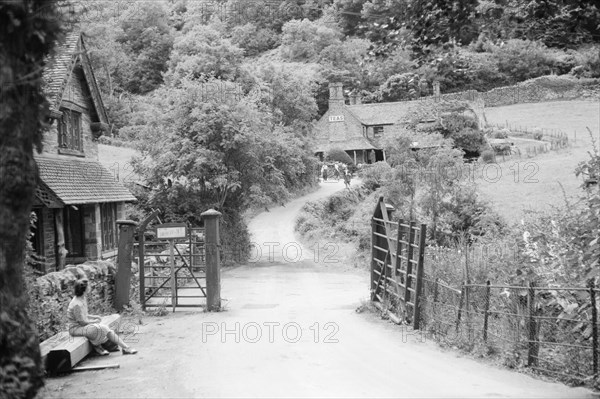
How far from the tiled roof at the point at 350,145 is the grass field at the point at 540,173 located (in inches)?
555

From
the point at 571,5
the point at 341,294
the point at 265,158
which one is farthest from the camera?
the point at 265,158

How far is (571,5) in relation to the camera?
8.05 meters

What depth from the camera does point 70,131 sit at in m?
20.4

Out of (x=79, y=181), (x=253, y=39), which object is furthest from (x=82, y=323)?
(x=253, y=39)

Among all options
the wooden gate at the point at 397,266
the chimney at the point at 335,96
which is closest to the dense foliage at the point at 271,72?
the wooden gate at the point at 397,266

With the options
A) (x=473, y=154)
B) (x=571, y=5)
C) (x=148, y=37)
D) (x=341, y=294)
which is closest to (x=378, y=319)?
(x=341, y=294)

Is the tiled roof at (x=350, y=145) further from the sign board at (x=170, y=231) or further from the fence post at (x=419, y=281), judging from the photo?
the fence post at (x=419, y=281)

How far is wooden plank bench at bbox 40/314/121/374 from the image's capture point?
318 inches

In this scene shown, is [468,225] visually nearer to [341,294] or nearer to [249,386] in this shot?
[341,294]

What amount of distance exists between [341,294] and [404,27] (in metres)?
10.7

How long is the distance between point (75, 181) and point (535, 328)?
1542 cm

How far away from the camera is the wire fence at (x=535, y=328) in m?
7.73

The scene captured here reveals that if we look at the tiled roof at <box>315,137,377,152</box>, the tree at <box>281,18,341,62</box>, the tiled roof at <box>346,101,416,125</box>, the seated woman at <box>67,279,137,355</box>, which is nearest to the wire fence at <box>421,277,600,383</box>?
the seated woman at <box>67,279,137,355</box>

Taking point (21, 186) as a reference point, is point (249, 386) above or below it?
below
